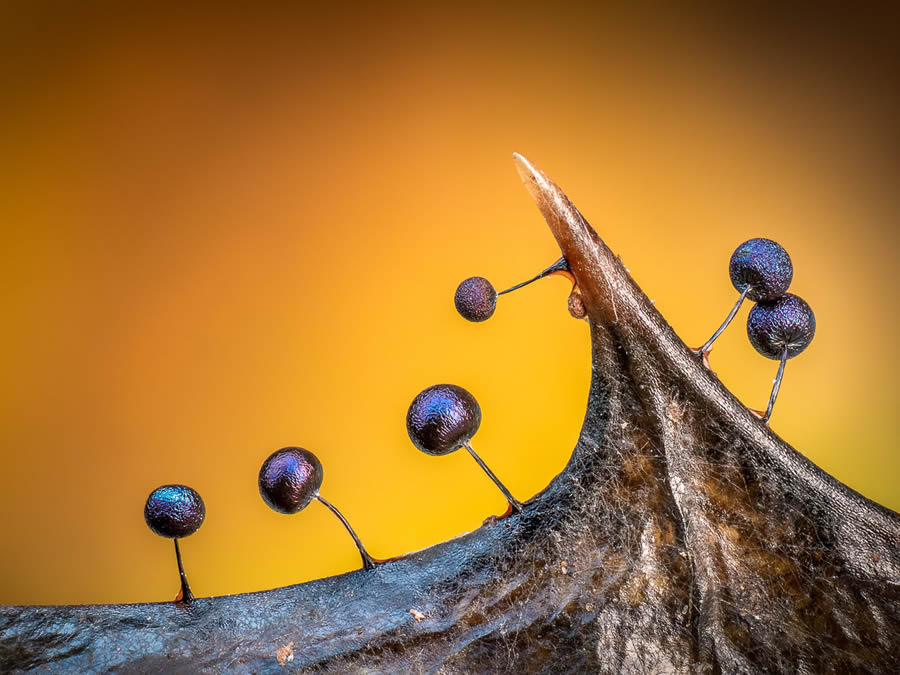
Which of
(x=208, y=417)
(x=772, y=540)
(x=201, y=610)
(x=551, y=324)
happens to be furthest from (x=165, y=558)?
(x=772, y=540)

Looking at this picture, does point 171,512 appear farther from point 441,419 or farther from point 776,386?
point 776,386

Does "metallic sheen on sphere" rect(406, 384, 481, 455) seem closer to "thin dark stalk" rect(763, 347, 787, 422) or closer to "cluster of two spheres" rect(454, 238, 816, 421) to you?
"cluster of two spheres" rect(454, 238, 816, 421)

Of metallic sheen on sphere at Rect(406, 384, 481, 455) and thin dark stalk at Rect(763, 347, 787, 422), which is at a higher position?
metallic sheen on sphere at Rect(406, 384, 481, 455)

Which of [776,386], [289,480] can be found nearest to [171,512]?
[289,480]

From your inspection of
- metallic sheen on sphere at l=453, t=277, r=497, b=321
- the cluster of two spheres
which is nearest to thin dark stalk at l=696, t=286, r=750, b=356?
the cluster of two spheres

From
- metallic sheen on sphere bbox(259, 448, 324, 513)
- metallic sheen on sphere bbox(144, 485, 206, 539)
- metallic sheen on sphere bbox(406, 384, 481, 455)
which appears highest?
metallic sheen on sphere bbox(144, 485, 206, 539)
